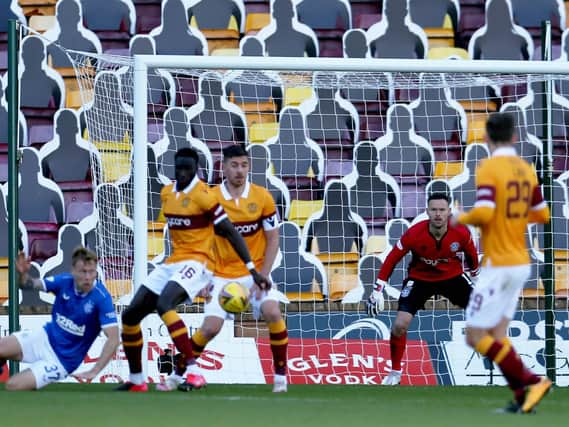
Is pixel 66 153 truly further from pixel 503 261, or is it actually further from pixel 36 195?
pixel 503 261

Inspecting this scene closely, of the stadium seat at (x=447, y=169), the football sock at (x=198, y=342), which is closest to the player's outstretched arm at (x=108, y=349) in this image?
the football sock at (x=198, y=342)

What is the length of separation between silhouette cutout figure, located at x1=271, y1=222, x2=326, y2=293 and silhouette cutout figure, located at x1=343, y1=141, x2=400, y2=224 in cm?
72

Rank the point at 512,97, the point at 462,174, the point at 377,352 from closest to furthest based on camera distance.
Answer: the point at 377,352
the point at 462,174
the point at 512,97

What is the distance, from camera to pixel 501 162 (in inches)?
230

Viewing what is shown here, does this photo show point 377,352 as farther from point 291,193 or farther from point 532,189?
point 532,189

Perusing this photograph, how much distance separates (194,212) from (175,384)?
1197 mm

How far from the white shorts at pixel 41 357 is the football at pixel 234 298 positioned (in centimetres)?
118

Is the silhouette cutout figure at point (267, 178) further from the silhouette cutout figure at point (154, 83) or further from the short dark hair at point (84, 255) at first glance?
the short dark hair at point (84, 255)

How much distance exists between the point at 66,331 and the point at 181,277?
35.3 inches

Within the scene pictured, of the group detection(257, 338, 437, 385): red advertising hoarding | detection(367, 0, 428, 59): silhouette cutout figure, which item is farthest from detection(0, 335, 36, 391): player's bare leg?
detection(367, 0, 428, 59): silhouette cutout figure

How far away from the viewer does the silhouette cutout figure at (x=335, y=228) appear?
10.8m

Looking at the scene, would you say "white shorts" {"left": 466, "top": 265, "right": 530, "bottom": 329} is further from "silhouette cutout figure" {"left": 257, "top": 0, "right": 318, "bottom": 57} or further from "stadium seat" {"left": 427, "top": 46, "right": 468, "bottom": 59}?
"silhouette cutout figure" {"left": 257, "top": 0, "right": 318, "bottom": 57}

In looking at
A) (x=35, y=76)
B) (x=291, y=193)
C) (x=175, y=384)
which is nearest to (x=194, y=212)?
(x=175, y=384)

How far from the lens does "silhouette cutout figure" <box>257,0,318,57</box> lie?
12.1m
